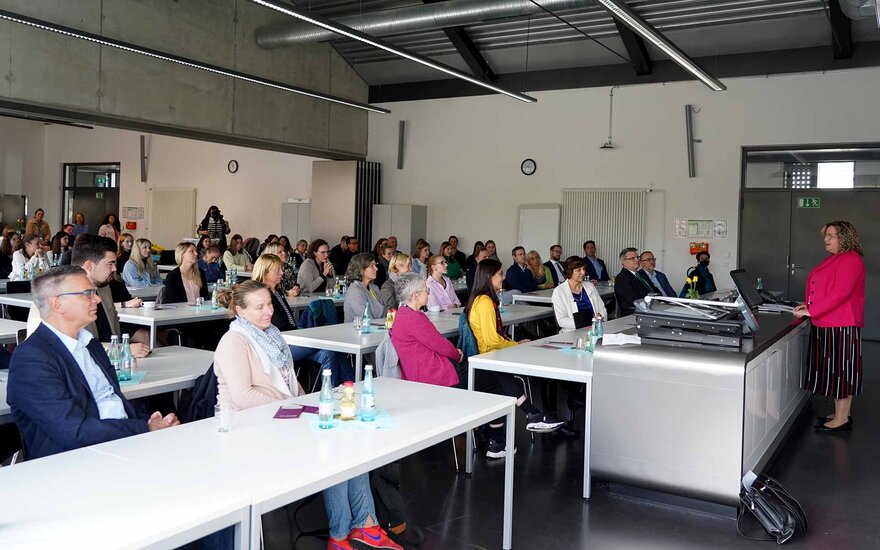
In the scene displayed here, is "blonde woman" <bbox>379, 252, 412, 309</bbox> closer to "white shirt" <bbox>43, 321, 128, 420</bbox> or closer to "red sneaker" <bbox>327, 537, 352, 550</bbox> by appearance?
"red sneaker" <bbox>327, 537, 352, 550</bbox>

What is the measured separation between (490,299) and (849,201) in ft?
26.9

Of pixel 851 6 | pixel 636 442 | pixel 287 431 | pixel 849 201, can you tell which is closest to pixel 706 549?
pixel 636 442

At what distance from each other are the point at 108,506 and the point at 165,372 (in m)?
2.03

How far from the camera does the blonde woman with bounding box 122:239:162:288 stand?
8266mm

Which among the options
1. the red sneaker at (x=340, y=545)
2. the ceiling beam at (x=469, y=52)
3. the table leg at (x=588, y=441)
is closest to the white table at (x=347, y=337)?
the table leg at (x=588, y=441)

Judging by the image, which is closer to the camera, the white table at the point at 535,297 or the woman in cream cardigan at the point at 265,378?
the woman in cream cardigan at the point at 265,378

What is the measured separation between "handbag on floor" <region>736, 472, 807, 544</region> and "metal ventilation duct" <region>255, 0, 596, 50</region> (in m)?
6.82

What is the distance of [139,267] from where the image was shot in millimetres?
8383

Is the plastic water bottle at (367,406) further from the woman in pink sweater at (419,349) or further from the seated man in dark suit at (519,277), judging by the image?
the seated man in dark suit at (519,277)

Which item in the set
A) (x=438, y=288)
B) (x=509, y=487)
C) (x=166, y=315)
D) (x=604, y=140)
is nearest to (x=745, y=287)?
(x=438, y=288)

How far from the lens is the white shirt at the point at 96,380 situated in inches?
117

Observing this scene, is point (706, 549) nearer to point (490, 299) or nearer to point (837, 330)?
point (490, 299)

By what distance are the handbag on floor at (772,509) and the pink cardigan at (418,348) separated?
169cm

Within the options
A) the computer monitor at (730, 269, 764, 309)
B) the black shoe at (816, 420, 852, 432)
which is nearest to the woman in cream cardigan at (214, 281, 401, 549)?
the computer monitor at (730, 269, 764, 309)
